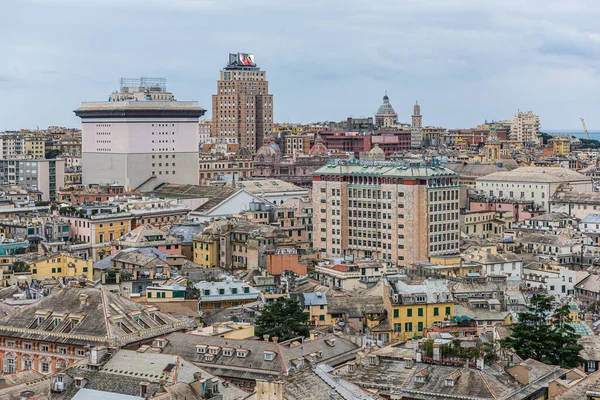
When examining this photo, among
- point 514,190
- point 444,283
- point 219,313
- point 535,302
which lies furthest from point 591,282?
point 514,190

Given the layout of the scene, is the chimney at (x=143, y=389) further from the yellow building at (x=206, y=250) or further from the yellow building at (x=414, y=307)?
the yellow building at (x=206, y=250)

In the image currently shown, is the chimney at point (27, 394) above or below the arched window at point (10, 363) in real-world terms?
above

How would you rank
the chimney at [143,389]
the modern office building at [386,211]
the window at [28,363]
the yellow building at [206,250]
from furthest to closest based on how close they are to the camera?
the modern office building at [386,211], the yellow building at [206,250], the window at [28,363], the chimney at [143,389]

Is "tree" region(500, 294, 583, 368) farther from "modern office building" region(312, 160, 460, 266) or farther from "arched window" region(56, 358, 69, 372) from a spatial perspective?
"modern office building" region(312, 160, 460, 266)

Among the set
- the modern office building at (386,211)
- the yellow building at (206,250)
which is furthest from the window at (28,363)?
the modern office building at (386,211)

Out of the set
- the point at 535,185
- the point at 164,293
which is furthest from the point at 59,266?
the point at 535,185

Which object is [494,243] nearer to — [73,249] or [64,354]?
[73,249]

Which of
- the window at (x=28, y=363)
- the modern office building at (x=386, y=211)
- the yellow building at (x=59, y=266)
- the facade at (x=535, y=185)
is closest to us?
the window at (x=28, y=363)
